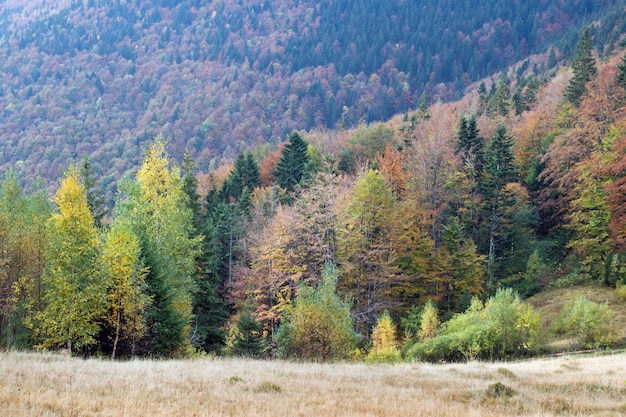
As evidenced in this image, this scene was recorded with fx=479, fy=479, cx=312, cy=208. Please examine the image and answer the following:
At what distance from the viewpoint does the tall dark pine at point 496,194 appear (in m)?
48.2

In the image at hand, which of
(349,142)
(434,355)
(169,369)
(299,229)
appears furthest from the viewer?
(349,142)

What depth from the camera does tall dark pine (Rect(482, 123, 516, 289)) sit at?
48.2m

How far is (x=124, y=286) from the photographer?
2372 cm

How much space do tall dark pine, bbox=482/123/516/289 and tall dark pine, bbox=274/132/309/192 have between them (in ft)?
84.2

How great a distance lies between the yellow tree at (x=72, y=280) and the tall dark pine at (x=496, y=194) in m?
36.4

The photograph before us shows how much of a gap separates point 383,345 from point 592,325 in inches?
503

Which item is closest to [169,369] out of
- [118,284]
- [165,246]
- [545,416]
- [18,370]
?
[18,370]

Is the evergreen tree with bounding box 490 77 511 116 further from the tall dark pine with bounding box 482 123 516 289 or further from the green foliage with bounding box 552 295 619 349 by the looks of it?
the green foliage with bounding box 552 295 619 349

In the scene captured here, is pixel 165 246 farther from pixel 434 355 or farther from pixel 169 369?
pixel 434 355

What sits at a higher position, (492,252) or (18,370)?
(492,252)

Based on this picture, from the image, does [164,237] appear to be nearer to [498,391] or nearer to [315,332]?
[315,332]

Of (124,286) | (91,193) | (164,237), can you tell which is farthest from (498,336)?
(91,193)

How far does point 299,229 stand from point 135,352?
17.6 metres

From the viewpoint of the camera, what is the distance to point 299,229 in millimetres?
39250
